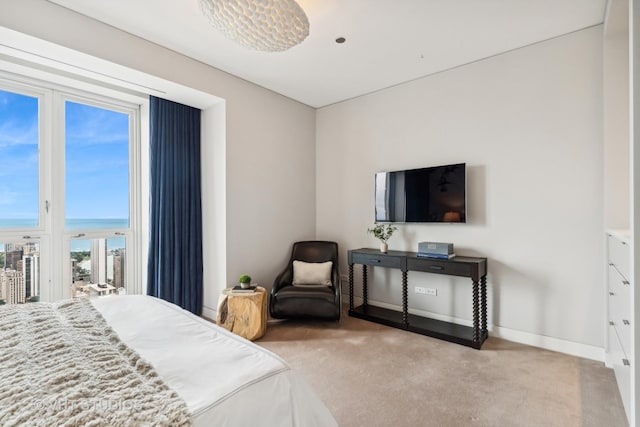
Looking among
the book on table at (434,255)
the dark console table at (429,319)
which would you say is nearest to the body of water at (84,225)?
the dark console table at (429,319)

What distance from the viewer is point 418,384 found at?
2.18m

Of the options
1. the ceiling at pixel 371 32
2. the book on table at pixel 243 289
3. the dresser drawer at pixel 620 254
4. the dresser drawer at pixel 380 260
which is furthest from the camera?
the dresser drawer at pixel 380 260

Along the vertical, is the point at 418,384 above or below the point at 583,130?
below

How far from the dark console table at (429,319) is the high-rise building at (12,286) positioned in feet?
10.3

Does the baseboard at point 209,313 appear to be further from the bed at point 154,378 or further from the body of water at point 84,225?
the bed at point 154,378

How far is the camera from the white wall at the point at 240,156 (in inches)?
104

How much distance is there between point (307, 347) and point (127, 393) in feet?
6.70

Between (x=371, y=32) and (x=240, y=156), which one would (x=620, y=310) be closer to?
(x=371, y=32)

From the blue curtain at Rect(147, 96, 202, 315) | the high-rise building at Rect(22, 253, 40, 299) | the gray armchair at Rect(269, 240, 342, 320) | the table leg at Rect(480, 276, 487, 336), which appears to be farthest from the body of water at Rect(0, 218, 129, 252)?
the table leg at Rect(480, 276, 487, 336)

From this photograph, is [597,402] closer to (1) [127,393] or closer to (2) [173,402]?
(2) [173,402]

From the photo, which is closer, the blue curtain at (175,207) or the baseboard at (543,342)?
the baseboard at (543,342)

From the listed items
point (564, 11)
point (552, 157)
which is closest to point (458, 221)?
point (552, 157)

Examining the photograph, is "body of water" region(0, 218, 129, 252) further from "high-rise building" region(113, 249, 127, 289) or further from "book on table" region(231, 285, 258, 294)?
"book on table" region(231, 285, 258, 294)

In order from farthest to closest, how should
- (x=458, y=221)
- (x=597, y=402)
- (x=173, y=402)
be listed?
(x=458, y=221), (x=597, y=402), (x=173, y=402)
